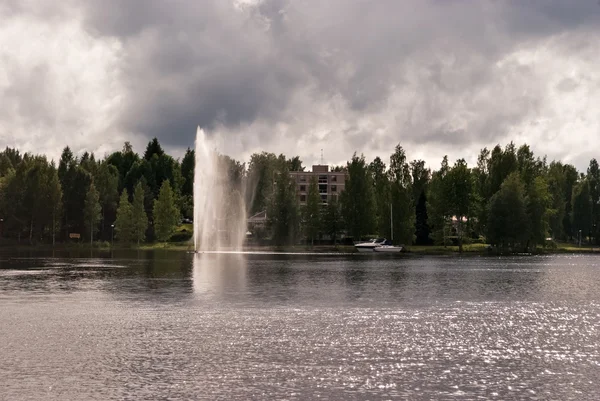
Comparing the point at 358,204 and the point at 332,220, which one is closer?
the point at 358,204

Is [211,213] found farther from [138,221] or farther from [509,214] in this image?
[509,214]

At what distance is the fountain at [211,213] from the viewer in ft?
421

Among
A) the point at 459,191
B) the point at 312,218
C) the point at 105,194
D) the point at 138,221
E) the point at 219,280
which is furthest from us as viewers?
the point at 105,194

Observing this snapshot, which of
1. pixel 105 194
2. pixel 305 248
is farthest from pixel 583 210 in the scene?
pixel 105 194

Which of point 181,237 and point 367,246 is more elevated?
point 181,237

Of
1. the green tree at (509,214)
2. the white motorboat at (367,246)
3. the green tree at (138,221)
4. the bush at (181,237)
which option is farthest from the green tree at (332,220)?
the green tree at (138,221)

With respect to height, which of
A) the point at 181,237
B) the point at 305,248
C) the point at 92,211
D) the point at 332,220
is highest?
the point at 92,211

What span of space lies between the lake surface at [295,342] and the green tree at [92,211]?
356 ft

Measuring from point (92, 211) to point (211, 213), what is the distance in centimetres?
4622

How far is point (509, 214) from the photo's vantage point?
468 feet

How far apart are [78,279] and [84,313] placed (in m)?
28.1

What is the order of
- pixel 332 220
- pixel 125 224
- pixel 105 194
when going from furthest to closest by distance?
pixel 105 194 < pixel 125 224 < pixel 332 220

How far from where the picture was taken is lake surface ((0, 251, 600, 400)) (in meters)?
24.4

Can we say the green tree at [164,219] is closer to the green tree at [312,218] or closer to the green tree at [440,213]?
the green tree at [312,218]
